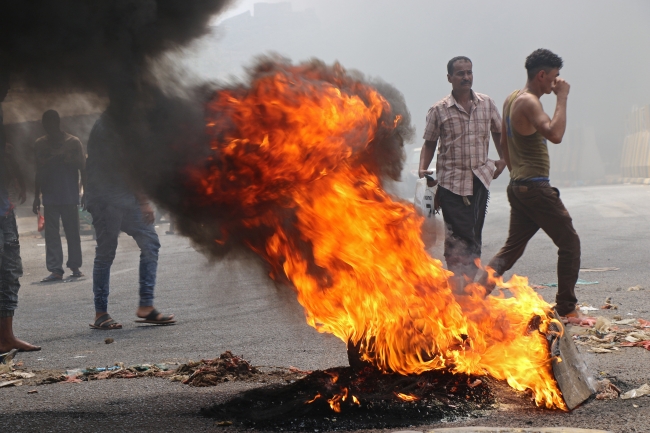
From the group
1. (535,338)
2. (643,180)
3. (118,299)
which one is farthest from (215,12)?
(643,180)

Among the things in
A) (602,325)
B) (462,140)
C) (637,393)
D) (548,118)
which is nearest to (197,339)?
(462,140)

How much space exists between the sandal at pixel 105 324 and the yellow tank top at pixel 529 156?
3849mm

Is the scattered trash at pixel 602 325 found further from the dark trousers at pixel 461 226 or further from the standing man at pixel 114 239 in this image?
the standing man at pixel 114 239

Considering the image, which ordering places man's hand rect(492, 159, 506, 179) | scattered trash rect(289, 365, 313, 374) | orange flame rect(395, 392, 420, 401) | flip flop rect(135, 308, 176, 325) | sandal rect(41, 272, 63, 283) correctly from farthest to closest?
sandal rect(41, 272, 63, 283), flip flop rect(135, 308, 176, 325), man's hand rect(492, 159, 506, 179), scattered trash rect(289, 365, 313, 374), orange flame rect(395, 392, 420, 401)

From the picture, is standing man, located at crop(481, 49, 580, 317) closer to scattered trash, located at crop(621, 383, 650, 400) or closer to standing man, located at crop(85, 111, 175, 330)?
scattered trash, located at crop(621, 383, 650, 400)

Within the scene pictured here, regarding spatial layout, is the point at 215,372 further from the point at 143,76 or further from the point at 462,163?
the point at 462,163

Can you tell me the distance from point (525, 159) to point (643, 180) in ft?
83.0

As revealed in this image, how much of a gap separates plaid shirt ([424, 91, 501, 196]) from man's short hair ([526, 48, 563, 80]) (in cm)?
68

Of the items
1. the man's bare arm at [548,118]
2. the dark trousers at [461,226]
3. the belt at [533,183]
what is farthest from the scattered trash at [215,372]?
the man's bare arm at [548,118]

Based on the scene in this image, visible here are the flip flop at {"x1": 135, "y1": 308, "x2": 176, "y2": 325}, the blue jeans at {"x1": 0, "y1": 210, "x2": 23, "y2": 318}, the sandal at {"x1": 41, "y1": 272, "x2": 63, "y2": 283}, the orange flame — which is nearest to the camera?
the orange flame

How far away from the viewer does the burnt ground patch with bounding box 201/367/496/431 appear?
153 inches

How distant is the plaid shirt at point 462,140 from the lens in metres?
6.80

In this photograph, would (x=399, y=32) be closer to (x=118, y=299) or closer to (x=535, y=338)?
(x=118, y=299)

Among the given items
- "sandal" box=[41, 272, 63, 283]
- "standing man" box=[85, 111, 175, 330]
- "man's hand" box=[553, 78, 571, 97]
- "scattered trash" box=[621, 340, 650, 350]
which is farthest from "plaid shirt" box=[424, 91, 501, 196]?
"sandal" box=[41, 272, 63, 283]
